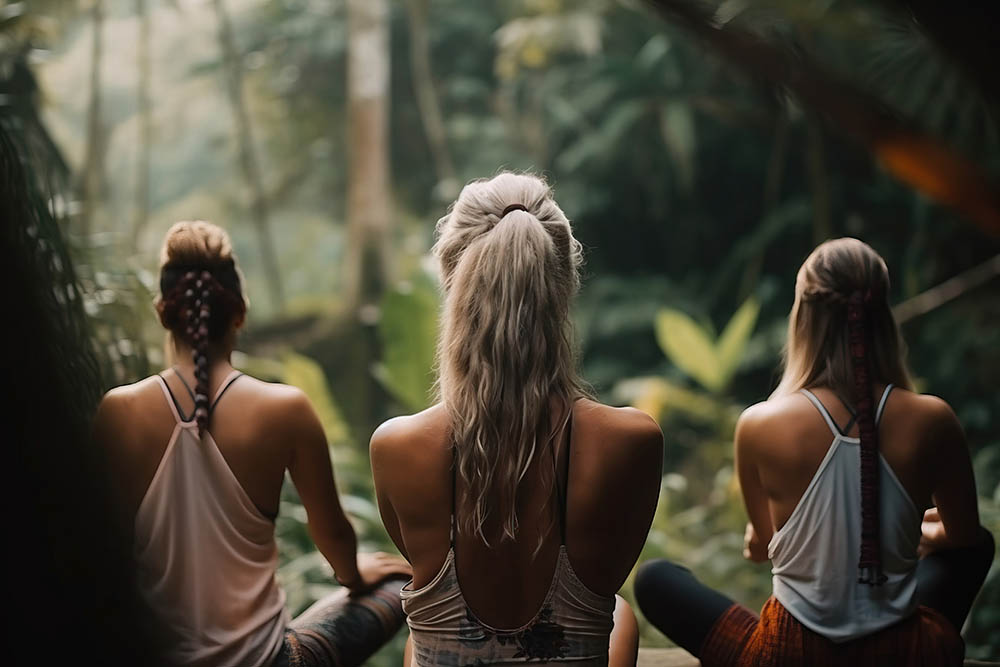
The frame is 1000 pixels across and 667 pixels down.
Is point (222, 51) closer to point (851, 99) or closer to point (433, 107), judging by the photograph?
point (433, 107)

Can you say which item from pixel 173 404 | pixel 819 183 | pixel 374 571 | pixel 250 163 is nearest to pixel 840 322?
pixel 374 571

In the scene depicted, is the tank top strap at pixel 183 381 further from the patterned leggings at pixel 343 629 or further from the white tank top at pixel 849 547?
the white tank top at pixel 849 547

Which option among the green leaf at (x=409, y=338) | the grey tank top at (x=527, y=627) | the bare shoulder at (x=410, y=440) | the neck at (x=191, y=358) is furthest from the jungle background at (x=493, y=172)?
the grey tank top at (x=527, y=627)

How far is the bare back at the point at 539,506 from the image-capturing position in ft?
5.67

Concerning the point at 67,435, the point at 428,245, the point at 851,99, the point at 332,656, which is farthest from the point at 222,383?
the point at 428,245

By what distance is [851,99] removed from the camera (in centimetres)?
66

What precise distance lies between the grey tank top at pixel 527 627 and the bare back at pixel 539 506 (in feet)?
0.04

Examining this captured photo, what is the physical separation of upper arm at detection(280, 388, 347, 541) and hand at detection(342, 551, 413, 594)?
0.69 ft

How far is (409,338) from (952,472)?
8.69 ft

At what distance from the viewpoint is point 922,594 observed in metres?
2.27

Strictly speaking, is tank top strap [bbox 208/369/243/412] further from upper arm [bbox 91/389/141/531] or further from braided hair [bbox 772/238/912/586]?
braided hair [bbox 772/238/912/586]

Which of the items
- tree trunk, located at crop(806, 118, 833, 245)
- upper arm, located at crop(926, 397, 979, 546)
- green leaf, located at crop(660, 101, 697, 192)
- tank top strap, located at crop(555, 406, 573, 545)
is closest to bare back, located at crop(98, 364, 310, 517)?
tank top strap, located at crop(555, 406, 573, 545)

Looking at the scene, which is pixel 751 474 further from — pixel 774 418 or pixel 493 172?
pixel 493 172

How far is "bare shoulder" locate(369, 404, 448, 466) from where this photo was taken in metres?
1.76
